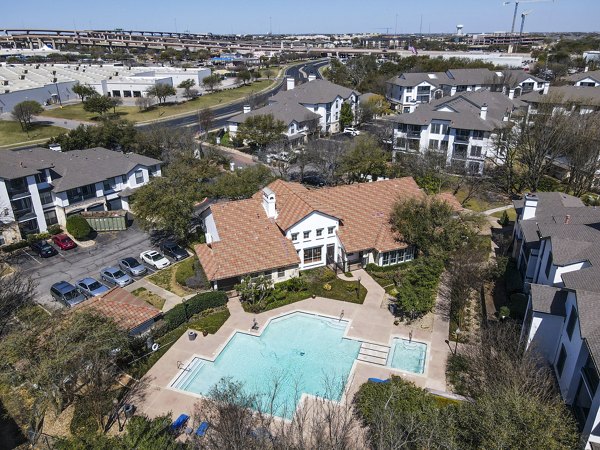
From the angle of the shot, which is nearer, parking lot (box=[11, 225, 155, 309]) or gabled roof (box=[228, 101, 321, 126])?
parking lot (box=[11, 225, 155, 309])

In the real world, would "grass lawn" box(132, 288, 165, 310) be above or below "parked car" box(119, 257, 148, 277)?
below

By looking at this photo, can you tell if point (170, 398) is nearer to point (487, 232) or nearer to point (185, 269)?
point (185, 269)

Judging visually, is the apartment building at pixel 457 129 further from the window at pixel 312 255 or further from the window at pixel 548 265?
the window at pixel 548 265

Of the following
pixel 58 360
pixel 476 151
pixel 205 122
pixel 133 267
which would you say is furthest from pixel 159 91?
pixel 58 360

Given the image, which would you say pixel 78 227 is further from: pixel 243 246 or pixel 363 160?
pixel 363 160

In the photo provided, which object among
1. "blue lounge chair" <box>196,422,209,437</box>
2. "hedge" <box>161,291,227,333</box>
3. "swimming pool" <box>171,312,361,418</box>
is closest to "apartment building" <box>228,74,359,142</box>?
"hedge" <box>161,291,227,333</box>

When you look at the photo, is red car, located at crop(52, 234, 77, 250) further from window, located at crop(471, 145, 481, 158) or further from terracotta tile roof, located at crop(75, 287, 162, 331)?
window, located at crop(471, 145, 481, 158)

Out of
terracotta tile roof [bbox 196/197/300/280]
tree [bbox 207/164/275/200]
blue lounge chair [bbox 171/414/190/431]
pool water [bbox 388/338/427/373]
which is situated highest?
tree [bbox 207/164/275/200]
